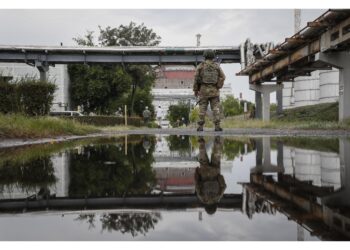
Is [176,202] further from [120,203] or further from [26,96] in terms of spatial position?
[26,96]

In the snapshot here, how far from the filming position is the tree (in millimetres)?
54250

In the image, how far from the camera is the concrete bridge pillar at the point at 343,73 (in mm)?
16469

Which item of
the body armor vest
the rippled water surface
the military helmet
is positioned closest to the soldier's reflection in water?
the rippled water surface

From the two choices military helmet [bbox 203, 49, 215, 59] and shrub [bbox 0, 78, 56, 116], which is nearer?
military helmet [bbox 203, 49, 215, 59]

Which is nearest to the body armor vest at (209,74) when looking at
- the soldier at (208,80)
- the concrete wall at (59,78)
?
the soldier at (208,80)

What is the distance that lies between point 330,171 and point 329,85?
36.9 metres

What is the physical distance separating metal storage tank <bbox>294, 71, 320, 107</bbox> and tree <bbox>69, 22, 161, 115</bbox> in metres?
19.0

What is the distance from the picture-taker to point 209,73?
11945 millimetres

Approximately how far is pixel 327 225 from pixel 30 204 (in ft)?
5.33

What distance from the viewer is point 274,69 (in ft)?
85.1

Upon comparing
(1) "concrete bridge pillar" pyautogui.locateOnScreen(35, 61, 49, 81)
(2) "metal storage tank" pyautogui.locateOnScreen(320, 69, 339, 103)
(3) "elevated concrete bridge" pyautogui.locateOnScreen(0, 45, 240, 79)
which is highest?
(3) "elevated concrete bridge" pyautogui.locateOnScreen(0, 45, 240, 79)

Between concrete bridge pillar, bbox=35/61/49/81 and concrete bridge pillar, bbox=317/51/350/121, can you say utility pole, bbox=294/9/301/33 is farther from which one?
concrete bridge pillar, bbox=317/51/350/121

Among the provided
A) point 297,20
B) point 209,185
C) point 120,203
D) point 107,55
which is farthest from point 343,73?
point 297,20

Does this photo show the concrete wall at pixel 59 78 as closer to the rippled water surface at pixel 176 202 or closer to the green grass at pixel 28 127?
the green grass at pixel 28 127
